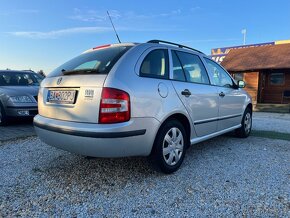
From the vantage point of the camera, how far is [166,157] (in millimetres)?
3293

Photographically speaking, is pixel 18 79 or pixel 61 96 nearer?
pixel 61 96

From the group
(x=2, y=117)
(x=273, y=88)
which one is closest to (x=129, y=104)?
(x=2, y=117)

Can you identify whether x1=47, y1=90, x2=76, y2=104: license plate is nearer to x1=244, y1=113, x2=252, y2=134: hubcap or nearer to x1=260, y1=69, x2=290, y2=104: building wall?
x1=244, y1=113, x2=252, y2=134: hubcap

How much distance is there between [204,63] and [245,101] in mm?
1777

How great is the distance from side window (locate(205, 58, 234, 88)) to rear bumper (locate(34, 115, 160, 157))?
190cm

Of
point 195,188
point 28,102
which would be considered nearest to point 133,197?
point 195,188

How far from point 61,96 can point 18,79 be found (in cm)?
513

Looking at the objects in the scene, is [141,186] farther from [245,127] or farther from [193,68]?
[245,127]

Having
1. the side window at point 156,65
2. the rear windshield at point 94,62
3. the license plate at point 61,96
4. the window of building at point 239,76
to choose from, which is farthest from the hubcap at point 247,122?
the window of building at point 239,76

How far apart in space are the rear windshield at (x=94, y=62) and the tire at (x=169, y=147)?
1000 mm

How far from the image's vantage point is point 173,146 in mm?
3363

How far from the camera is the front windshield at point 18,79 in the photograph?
7166 mm

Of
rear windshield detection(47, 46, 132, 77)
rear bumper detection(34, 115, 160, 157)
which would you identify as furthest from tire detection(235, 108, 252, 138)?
rear windshield detection(47, 46, 132, 77)

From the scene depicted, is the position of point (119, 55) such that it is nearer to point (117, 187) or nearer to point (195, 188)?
point (117, 187)
